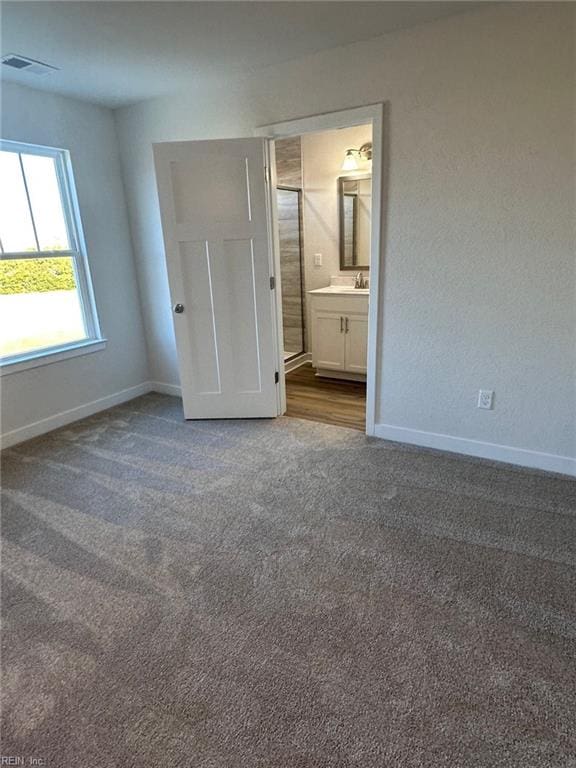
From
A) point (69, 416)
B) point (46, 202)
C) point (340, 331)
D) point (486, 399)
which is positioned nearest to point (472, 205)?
point (486, 399)

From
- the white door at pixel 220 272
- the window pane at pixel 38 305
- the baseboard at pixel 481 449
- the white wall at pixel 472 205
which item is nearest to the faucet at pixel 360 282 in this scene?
the white door at pixel 220 272

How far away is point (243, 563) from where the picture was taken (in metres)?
1.94

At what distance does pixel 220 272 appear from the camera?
3.19 m

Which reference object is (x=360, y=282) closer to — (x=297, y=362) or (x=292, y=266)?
(x=292, y=266)

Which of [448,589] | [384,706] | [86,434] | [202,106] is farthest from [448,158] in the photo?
[86,434]

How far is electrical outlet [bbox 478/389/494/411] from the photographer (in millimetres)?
2662

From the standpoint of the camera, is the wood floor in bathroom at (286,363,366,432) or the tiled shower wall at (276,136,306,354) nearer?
the wood floor in bathroom at (286,363,366,432)

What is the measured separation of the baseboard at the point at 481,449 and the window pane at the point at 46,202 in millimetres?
2872

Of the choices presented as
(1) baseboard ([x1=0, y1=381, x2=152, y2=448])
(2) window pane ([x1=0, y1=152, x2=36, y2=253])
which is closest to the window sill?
Result: (1) baseboard ([x1=0, y1=381, x2=152, y2=448])

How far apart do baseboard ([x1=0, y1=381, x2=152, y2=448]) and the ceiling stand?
236cm

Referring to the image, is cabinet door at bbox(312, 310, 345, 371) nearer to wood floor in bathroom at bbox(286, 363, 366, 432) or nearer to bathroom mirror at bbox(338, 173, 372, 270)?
wood floor in bathroom at bbox(286, 363, 366, 432)

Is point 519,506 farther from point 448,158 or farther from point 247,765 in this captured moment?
point 448,158

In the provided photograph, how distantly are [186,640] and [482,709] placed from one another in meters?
1.00

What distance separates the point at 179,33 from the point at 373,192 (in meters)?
1.35
